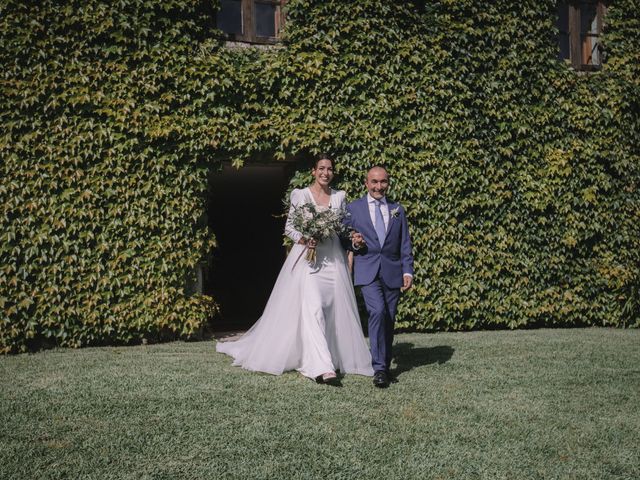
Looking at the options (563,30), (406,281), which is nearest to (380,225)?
(406,281)

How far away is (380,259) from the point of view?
17.5 feet

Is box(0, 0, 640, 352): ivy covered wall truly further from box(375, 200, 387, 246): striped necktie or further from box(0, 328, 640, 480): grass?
box(375, 200, 387, 246): striped necktie

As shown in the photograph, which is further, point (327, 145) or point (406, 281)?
point (327, 145)

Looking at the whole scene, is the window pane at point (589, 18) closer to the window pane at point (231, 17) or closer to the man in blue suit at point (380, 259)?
the window pane at point (231, 17)

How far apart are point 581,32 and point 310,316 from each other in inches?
323

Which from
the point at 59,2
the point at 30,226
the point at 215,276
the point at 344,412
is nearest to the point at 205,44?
the point at 59,2

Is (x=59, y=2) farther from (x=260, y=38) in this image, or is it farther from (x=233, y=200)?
(x=233, y=200)

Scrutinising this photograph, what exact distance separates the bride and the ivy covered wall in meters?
2.31

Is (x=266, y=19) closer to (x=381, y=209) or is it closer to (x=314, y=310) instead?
(x=381, y=209)

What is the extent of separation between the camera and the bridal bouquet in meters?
5.46

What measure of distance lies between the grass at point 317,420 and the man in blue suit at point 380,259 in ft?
1.74

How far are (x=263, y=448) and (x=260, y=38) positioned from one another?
657cm

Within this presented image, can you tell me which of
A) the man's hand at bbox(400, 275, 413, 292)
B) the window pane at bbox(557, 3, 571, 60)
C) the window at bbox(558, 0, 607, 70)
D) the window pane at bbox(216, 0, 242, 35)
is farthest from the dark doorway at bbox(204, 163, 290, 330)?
the man's hand at bbox(400, 275, 413, 292)

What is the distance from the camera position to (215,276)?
1450 cm
